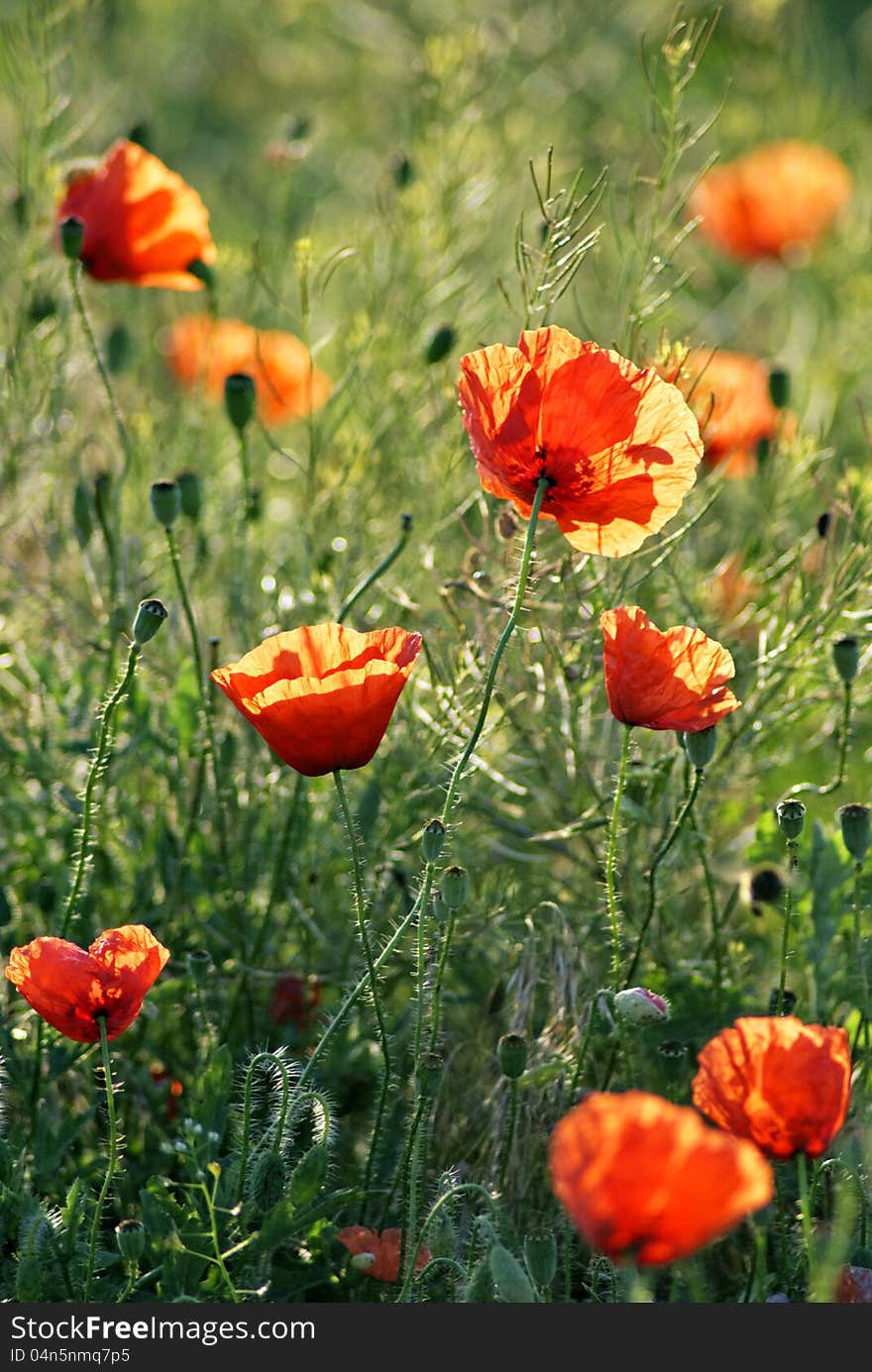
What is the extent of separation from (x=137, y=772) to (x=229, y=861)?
0.26 meters

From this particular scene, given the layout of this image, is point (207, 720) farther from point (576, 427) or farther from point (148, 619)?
point (576, 427)

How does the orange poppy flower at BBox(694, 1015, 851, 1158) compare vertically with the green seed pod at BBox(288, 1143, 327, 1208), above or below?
above

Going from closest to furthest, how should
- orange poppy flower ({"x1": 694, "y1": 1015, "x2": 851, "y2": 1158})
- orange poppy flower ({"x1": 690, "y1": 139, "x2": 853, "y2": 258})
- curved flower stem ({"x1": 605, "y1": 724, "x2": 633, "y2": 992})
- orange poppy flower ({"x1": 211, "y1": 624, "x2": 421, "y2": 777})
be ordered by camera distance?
orange poppy flower ({"x1": 694, "y1": 1015, "x2": 851, "y2": 1158}) < orange poppy flower ({"x1": 211, "y1": 624, "x2": 421, "y2": 777}) < curved flower stem ({"x1": 605, "y1": 724, "x2": 633, "y2": 992}) < orange poppy flower ({"x1": 690, "y1": 139, "x2": 853, "y2": 258})

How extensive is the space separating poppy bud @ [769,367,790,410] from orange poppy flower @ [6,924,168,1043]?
113 cm

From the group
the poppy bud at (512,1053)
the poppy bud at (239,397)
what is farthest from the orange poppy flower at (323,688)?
the poppy bud at (239,397)

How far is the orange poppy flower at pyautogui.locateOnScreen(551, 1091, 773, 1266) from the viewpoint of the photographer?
84 cm

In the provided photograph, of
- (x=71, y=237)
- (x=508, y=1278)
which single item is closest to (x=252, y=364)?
(x=71, y=237)

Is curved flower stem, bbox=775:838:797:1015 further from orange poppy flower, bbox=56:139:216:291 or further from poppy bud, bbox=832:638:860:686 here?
orange poppy flower, bbox=56:139:216:291

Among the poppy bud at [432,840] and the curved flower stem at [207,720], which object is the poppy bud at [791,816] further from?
the curved flower stem at [207,720]

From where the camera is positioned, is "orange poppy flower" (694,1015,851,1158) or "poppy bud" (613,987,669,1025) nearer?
"orange poppy flower" (694,1015,851,1158)

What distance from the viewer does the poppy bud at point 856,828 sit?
1.40 meters

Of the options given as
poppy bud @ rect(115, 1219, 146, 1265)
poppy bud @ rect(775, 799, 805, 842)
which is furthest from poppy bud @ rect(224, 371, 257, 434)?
poppy bud @ rect(115, 1219, 146, 1265)

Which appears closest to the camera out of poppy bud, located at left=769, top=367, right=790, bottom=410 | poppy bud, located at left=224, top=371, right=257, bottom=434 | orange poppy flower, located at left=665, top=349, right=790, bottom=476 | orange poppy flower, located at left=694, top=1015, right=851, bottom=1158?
orange poppy flower, located at left=694, top=1015, right=851, bottom=1158

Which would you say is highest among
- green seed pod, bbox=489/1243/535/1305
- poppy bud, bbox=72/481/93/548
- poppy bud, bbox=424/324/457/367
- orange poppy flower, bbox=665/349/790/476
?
orange poppy flower, bbox=665/349/790/476
